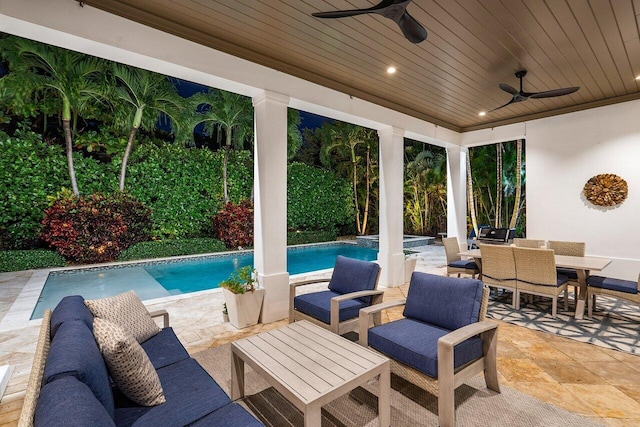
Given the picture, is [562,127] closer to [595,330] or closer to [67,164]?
[595,330]

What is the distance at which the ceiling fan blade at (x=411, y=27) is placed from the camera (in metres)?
2.46

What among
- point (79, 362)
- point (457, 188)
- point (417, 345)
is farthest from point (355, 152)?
point (79, 362)

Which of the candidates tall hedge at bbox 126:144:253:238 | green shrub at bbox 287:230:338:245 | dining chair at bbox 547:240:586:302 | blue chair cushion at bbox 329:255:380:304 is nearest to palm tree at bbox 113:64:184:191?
tall hedge at bbox 126:144:253:238

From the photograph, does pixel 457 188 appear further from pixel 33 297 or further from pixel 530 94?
pixel 33 297

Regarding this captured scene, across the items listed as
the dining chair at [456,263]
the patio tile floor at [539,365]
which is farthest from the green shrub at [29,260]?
the dining chair at [456,263]

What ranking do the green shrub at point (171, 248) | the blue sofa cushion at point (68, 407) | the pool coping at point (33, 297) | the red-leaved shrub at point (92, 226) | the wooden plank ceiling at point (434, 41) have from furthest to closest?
the green shrub at point (171, 248), the red-leaved shrub at point (92, 226), the pool coping at point (33, 297), the wooden plank ceiling at point (434, 41), the blue sofa cushion at point (68, 407)

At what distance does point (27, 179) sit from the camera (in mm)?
7043

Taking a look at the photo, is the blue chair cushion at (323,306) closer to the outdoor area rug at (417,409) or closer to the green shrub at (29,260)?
the outdoor area rug at (417,409)

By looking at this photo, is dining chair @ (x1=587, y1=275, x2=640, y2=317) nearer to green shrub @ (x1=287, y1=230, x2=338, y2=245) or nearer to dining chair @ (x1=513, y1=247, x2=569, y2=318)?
dining chair @ (x1=513, y1=247, x2=569, y2=318)

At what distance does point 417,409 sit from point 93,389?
6.55ft

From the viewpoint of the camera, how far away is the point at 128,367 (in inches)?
60.9

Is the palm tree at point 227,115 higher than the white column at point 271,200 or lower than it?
higher

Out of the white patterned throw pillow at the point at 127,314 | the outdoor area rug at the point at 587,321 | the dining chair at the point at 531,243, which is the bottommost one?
the outdoor area rug at the point at 587,321

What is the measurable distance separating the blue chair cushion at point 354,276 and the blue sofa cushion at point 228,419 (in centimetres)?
194
